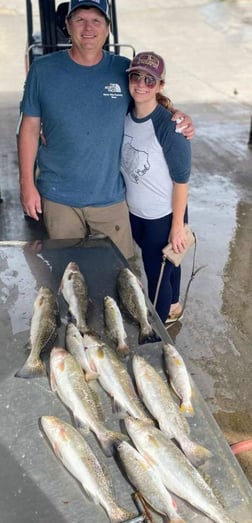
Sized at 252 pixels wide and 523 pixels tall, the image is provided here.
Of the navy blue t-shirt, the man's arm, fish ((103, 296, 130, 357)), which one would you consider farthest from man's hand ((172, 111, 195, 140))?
fish ((103, 296, 130, 357))

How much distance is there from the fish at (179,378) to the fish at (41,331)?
1.50 feet

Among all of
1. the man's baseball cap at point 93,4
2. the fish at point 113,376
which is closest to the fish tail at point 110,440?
the fish at point 113,376

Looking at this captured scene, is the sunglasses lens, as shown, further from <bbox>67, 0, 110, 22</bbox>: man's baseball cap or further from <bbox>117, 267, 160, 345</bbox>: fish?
<bbox>117, 267, 160, 345</bbox>: fish

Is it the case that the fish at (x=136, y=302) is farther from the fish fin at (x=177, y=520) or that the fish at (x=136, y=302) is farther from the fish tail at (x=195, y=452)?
the fish fin at (x=177, y=520)

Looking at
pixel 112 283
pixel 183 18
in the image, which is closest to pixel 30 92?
pixel 112 283

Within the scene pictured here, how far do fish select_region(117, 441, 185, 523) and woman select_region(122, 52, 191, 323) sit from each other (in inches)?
59.2

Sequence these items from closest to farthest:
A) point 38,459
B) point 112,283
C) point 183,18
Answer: point 38,459, point 112,283, point 183,18

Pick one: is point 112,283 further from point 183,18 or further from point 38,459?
point 183,18

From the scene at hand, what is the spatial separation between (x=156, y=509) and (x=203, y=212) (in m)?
4.13

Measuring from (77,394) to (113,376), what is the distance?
16 centimetres

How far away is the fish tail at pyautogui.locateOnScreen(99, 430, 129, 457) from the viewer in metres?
1.70

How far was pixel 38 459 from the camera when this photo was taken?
5.47 feet

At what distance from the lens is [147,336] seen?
2.23 m

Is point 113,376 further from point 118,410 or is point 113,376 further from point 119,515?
point 119,515
